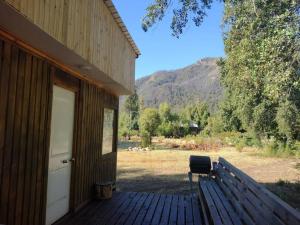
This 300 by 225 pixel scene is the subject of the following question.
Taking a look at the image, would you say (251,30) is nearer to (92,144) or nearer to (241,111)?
(92,144)

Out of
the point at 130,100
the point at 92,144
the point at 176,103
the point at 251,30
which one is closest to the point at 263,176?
the point at 251,30

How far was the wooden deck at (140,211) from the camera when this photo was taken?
19.8ft

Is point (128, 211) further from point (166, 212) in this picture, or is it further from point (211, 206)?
point (211, 206)

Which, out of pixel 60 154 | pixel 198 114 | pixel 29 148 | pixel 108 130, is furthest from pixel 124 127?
pixel 29 148

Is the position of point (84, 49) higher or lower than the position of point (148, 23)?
lower

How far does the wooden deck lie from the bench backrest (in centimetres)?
126

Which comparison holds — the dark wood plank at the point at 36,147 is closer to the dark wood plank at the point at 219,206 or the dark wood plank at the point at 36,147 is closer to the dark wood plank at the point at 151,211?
the dark wood plank at the point at 151,211

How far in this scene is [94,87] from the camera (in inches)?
292

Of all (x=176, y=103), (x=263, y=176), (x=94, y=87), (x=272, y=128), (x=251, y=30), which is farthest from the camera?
(x=176, y=103)

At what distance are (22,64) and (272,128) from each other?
78.7 feet

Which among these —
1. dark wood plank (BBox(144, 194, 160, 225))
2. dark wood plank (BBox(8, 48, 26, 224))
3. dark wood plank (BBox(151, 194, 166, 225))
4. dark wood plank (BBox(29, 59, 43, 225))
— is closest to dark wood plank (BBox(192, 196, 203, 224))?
dark wood plank (BBox(151, 194, 166, 225))

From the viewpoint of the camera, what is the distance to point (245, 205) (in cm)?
423

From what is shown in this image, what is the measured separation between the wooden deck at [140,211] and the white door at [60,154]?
350 millimetres

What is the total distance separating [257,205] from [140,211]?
3.49m
